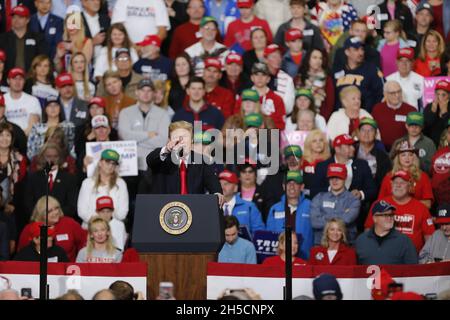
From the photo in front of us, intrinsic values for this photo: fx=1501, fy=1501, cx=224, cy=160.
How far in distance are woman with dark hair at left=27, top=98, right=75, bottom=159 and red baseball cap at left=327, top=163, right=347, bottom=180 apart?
10.6 ft

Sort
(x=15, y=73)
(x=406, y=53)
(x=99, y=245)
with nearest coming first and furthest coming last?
1. (x=99, y=245)
2. (x=406, y=53)
3. (x=15, y=73)

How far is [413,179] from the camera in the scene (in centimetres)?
1662

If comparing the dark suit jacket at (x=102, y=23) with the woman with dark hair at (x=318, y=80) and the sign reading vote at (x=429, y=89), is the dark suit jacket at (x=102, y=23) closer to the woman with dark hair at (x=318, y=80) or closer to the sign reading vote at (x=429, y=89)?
the woman with dark hair at (x=318, y=80)

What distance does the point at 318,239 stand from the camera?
16.2m

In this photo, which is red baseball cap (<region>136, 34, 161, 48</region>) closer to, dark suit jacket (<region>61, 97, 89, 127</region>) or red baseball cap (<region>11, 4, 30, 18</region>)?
dark suit jacket (<region>61, 97, 89, 127</region>)

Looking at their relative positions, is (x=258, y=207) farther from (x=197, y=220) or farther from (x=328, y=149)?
(x=197, y=220)

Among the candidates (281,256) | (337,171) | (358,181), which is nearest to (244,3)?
(358,181)

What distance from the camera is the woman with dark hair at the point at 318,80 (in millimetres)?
18266

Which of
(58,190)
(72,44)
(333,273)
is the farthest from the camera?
(72,44)

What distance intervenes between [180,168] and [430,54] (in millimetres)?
6701

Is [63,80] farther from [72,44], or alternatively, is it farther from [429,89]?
[429,89]

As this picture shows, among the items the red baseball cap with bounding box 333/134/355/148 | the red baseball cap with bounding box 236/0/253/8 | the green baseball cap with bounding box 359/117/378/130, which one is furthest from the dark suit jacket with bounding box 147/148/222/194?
the red baseball cap with bounding box 236/0/253/8
